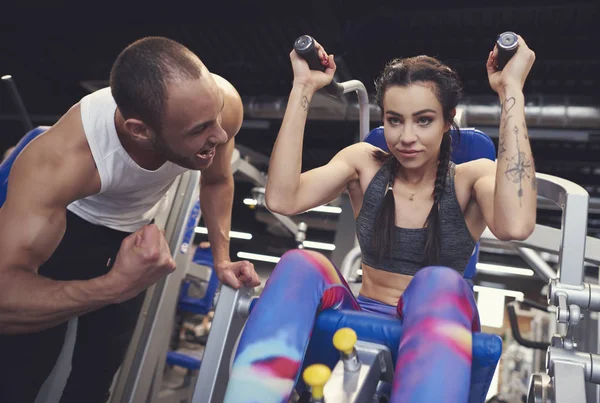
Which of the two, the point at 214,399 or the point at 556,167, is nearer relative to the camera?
the point at 214,399

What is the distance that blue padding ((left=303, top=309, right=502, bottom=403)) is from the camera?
3.36 feet

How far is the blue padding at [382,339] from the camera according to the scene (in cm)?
103

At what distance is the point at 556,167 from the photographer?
731cm

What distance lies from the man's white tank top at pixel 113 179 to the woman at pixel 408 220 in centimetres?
49

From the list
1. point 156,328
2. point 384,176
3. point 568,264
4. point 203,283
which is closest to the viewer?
point 568,264

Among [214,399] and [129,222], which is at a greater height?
[129,222]

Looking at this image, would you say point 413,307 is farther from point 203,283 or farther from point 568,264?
point 203,283

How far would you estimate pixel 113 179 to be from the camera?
1559 mm

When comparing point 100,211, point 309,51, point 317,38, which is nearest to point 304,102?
Answer: point 309,51

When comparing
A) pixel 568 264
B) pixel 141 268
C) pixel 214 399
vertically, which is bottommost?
pixel 214 399

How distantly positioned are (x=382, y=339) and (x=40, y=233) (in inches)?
37.4

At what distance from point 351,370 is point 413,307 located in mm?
195

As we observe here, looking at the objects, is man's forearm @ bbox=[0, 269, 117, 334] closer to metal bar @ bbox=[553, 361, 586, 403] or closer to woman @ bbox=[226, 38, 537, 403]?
woman @ bbox=[226, 38, 537, 403]

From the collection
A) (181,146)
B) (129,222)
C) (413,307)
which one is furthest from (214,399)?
(129,222)
